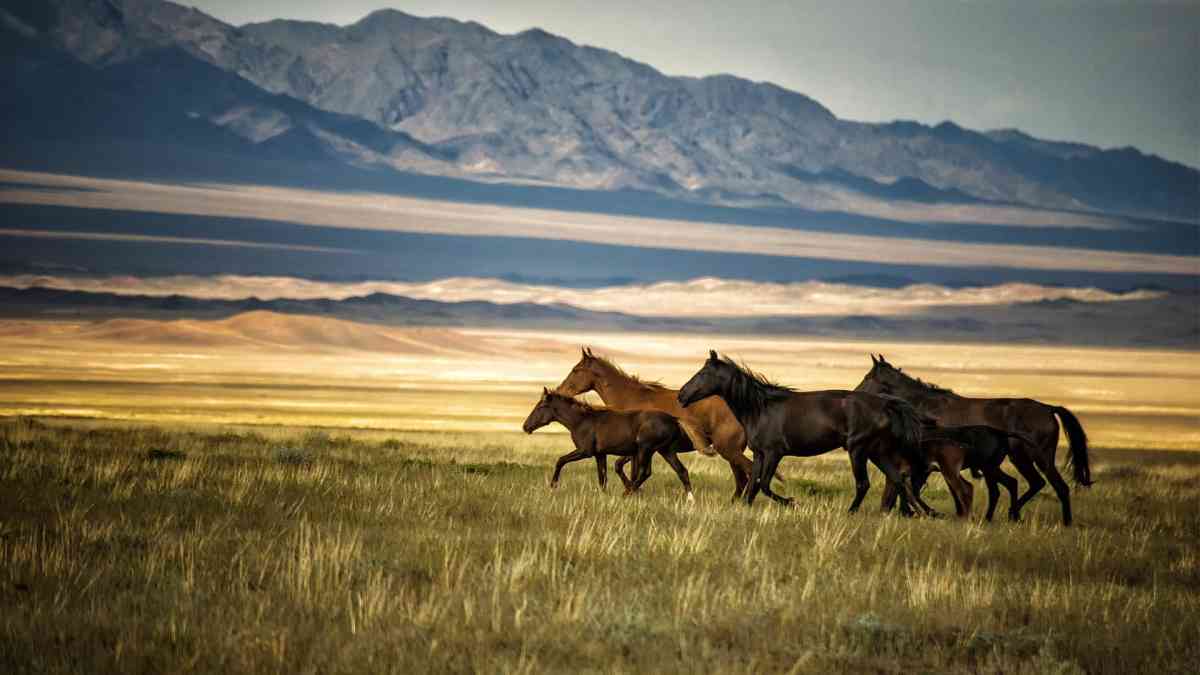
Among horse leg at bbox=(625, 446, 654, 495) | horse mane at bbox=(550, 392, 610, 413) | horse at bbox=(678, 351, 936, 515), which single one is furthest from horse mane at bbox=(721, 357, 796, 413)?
horse mane at bbox=(550, 392, 610, 413)

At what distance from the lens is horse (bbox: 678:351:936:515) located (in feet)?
58.5

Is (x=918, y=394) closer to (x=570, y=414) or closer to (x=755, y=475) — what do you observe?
(x=755, y=475)

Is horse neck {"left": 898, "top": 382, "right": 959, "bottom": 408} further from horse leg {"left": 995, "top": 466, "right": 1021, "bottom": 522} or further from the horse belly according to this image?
the horse belly

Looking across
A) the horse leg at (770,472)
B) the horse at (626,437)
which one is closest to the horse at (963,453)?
the horse leg at (770,472)

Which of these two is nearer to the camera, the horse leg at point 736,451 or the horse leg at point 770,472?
the horse leg at point 770,472

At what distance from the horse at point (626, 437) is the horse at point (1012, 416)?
102 inches

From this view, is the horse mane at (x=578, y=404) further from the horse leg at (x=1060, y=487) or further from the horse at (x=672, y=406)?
the horse leg at (x=1060, y=487)

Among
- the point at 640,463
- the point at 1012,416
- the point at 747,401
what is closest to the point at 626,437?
the point at 640,463

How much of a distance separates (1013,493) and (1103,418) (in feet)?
211

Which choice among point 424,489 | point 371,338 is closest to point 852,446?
point 424,489

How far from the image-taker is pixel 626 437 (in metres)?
20.0

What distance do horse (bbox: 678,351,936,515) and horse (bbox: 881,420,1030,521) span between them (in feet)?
1.34

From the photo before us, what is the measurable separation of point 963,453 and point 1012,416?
149cm

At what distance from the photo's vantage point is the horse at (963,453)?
1858 centimetres
